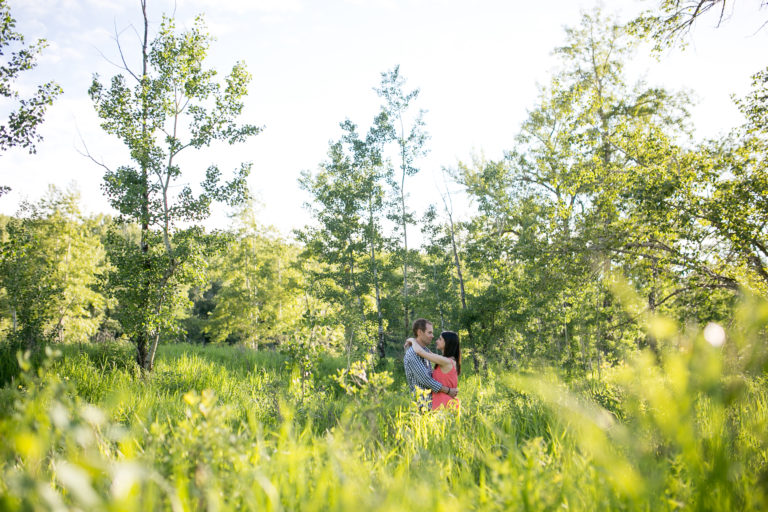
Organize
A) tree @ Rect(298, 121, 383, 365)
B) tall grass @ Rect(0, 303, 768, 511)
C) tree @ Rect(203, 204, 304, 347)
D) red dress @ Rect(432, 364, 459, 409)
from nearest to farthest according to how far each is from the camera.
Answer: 1. tall grass @ Rect(0, 303, 768, 511)
2. red dress @ Rect(432, 364, 459, 409)
3. tree @ Rect(298, 121, 383, 365)
4. tree @ Rect(203, 204, 304, 347)

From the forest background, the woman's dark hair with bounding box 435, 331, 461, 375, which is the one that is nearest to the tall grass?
the forest background

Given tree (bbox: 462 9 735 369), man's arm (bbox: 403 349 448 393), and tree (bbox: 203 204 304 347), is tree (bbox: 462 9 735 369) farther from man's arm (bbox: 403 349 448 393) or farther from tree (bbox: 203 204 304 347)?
tree (bbox: 203 204 304 347)

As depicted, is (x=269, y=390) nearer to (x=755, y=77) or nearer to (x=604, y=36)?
(x=755, y=77)

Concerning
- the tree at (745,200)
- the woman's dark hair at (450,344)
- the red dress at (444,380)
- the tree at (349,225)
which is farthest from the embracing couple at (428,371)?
the tree at (349,225)

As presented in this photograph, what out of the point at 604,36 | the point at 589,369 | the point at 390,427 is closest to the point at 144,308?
the point at 390,427

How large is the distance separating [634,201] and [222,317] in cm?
2825

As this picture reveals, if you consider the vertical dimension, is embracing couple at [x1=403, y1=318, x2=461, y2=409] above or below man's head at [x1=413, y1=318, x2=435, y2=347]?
below

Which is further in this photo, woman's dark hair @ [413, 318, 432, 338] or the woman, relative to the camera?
woman's dark hair @ [413, 318, 432, 338]

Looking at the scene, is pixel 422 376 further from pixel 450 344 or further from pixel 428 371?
pixel 450 344

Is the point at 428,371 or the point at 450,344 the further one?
the point at 450,344

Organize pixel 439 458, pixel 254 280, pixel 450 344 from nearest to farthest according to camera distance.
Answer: pixel 439 458
pixel 450 344
pixel 254 280

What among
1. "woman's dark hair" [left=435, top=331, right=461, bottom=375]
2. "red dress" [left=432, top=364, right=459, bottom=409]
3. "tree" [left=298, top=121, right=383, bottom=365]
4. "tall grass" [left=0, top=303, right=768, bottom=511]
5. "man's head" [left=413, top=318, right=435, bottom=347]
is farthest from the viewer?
"tree" [left=298, top=121, right=383, bottom=365]

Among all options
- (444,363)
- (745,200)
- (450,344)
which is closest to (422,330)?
(450,344)

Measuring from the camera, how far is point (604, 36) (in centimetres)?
1669
